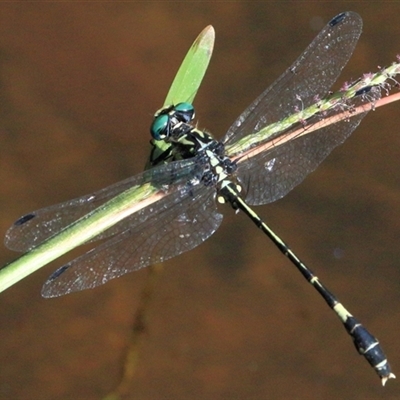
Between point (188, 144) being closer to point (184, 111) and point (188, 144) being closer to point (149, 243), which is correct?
point (184, 111)

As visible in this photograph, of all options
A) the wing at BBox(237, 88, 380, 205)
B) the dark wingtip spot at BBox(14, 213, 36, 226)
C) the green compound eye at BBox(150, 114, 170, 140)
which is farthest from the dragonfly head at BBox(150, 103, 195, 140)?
the dark wingtip spot at BBox(14, 213, 36, 226)

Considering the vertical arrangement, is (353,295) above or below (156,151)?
below

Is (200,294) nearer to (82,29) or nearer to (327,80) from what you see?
(327,80)

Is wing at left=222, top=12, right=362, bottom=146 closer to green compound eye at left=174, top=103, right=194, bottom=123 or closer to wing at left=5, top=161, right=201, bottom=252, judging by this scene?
green compound eye at left=174, top=103, right=194, bottom=123

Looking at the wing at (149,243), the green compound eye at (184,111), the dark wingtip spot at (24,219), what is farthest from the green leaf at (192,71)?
the dark wingtip spot at (24,219)

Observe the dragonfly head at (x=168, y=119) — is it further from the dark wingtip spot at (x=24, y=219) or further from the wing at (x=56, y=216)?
the dark wingtip spot at (x=24, y=219)

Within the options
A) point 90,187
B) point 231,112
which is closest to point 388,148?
point 231,112
